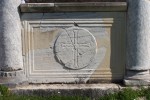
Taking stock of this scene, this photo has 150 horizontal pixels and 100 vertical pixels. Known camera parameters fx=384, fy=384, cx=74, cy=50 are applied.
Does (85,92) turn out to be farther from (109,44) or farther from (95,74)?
(109,44)

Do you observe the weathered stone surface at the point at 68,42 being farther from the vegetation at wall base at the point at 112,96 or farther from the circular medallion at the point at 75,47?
the vegetation at wall base at the point at 112,96

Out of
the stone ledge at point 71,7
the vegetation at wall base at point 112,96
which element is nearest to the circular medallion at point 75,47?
the stone ledge at point 71,7

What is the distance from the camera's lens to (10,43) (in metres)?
5.64

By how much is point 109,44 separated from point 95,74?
51cm

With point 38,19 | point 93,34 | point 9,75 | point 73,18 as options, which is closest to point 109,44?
point 93,34

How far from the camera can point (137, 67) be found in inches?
224

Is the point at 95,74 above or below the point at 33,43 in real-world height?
below

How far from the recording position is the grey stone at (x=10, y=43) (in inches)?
221

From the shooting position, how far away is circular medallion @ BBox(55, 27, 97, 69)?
580 centimetres

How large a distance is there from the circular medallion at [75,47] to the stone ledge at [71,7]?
319 millimetres

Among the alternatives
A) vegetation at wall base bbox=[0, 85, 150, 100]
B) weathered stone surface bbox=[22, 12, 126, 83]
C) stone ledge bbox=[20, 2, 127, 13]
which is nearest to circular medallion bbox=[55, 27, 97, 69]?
weathered stone surface bbox=[22, 12, 126, 83]

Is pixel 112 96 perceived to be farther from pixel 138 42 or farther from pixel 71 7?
pixel 71 7

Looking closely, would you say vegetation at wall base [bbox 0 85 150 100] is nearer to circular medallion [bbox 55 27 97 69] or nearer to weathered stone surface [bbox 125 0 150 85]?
weathered stone surface [bbox 125 0 150 85]

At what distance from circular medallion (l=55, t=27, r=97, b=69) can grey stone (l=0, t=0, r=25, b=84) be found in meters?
0.60
